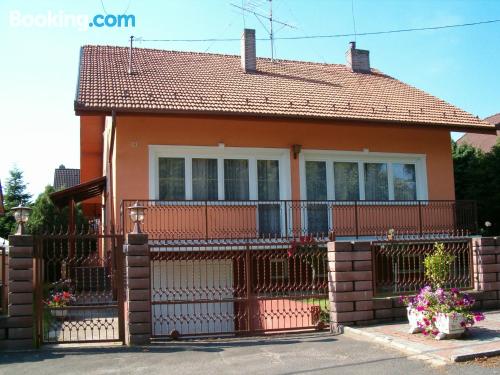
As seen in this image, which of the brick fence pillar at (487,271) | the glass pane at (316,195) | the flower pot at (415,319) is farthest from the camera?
the glass pane at (316,195)

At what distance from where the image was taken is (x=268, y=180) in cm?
1420

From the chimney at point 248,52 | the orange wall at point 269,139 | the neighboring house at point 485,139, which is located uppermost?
the chimney at point 248,52

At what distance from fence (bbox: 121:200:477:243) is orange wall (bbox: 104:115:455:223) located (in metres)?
0.59

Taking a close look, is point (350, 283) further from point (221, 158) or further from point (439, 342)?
point (221, 158)

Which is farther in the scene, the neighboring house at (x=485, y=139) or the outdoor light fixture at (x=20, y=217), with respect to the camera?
the neighboring house at (x=485, y=139)

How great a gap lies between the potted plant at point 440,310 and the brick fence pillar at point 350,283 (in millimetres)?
730

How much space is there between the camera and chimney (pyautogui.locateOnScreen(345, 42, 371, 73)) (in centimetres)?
1947

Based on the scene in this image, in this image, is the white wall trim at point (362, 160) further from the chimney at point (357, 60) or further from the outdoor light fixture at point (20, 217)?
the outdoor light fixture at point (20, 217)

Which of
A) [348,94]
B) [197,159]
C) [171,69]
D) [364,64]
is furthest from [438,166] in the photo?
[171,69]

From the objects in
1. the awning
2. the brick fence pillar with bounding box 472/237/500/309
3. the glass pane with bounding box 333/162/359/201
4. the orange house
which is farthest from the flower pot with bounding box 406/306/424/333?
the awning

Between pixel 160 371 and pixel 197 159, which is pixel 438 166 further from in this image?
pixel 160 371

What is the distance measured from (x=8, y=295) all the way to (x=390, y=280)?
19.5 feet

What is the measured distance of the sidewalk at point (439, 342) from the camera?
6566 mm

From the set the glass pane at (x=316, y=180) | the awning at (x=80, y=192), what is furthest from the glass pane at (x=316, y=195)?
the awning at (x=80, y=192)
